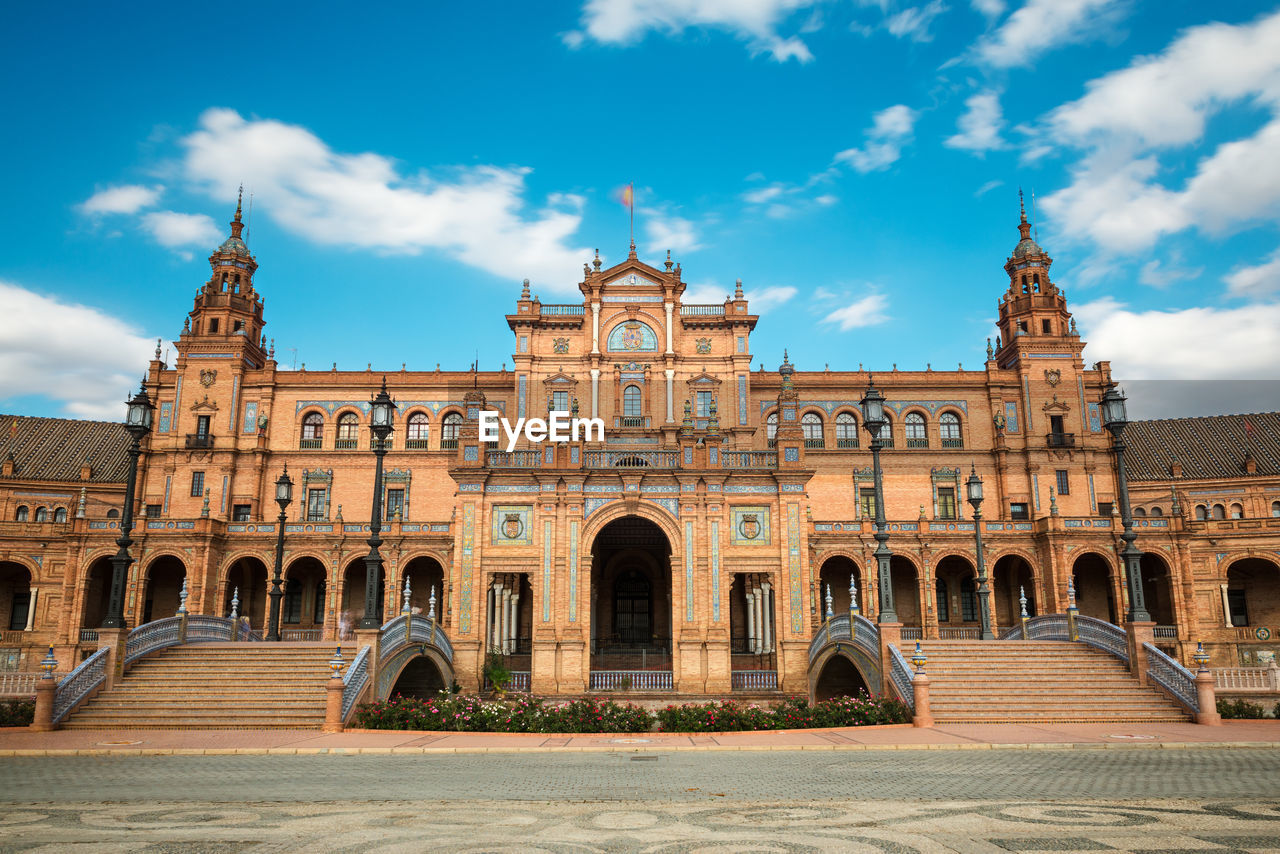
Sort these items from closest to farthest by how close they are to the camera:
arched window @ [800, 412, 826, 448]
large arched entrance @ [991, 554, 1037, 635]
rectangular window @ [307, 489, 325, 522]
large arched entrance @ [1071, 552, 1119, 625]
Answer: large arched entrance @ [991, 554, 1037, 635] → large arched entrance @ [1071, 552, 1119, 625] → rectangular window @ [307, 489, 325, 522] → arched window @ [800, 412, 826, 448]

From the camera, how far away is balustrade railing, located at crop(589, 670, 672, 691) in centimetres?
2969

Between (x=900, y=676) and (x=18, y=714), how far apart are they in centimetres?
2200

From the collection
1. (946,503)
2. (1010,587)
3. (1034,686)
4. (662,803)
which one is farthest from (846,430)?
(662,803)

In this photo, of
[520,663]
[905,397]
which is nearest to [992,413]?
[905,397]

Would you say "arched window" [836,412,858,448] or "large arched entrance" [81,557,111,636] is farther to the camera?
"arched window" [836,412,858,448]

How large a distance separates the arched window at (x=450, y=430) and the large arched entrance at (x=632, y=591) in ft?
49.8

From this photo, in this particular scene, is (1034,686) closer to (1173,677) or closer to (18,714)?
(1173,677)

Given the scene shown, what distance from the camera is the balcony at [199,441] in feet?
171

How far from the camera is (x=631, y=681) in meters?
29.7

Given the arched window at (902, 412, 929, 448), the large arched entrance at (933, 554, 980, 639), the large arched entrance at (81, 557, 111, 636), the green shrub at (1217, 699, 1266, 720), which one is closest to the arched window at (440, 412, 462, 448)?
the large arched entrance at (81, 557, 111, 636)

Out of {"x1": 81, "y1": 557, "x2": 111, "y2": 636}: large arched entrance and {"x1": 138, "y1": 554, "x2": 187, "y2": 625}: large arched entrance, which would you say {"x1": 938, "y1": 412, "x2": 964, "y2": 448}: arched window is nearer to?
{"x1": 138, "y1": 554, "x2": 187, "y2": 625}: large arched entrance

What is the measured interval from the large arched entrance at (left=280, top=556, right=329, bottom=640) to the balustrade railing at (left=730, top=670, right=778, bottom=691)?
27.0 m

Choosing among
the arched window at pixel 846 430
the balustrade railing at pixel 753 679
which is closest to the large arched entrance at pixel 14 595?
the balustrade railing at pixel 753 679

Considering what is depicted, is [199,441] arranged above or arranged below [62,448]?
below
